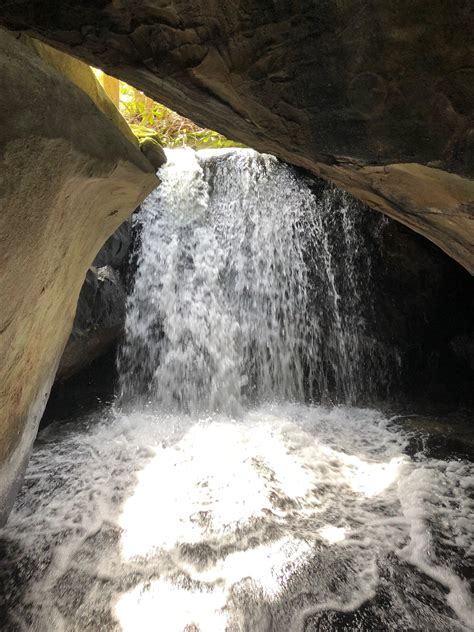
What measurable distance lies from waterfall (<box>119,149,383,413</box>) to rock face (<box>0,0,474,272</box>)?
4.53m

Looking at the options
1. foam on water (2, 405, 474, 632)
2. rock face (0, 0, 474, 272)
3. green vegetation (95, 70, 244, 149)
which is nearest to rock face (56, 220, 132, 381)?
foam on water (2, 405, 474, 632)

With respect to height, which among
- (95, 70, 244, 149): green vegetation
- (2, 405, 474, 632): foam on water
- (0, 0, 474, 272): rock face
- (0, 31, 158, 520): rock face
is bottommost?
(2, 405, 474, 632): foam on water

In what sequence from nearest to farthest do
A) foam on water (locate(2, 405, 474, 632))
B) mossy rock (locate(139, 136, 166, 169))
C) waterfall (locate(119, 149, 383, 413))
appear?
1. foam on water (locate(2, 405, 474, 632))
2. mossy rock (locate(139, 136, 166, 169))
3. waterfall (locate(119, 149, 383, 413))

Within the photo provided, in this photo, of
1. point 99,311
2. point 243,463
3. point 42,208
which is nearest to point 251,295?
point 99,311

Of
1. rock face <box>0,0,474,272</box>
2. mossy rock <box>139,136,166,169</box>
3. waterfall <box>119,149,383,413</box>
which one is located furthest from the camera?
waterfall <box>119,149,383,413</box>

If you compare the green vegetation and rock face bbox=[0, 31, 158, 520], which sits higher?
the green vegetation

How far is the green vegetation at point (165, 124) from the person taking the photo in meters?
10.0

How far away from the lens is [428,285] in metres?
7.08

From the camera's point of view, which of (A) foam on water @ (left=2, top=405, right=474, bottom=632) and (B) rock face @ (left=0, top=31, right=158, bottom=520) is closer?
(B) rock face @ (left=0, top=31, right=158, bottom=520)

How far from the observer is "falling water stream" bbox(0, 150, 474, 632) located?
271 centimetres

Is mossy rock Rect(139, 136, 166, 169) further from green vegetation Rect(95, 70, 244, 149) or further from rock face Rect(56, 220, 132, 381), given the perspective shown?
green vegetation Rect(95, 70, 244, 149)

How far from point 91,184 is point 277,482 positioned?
10.2 feet

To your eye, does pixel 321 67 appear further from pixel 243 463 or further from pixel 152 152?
pixel 243 463

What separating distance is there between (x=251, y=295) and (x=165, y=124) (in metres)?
6.07
